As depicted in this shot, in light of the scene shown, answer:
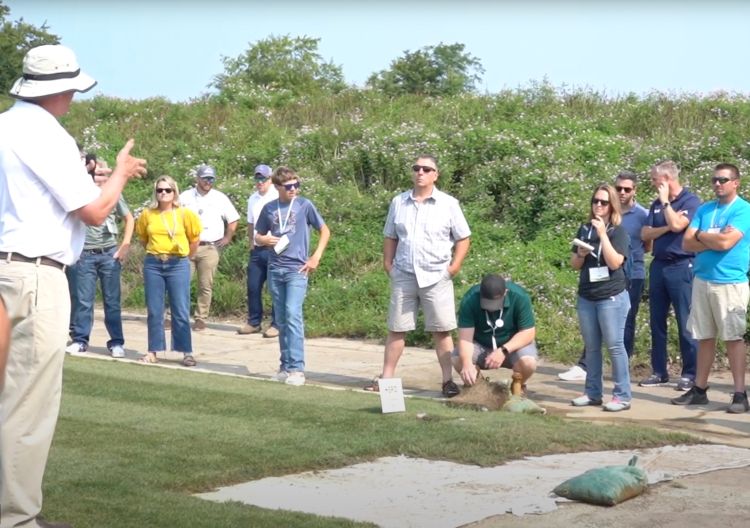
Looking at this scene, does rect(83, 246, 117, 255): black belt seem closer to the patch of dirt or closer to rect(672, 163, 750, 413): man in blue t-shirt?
the patch of dirt

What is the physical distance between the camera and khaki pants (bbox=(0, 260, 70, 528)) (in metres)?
5.83

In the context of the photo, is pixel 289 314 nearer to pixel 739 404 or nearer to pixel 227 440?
pixel 227 440

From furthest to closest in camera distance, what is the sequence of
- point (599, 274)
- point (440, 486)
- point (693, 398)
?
point (693, 398) → point (599, 274) → point (440, 486)

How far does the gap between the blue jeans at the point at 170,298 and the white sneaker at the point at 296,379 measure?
1843mm

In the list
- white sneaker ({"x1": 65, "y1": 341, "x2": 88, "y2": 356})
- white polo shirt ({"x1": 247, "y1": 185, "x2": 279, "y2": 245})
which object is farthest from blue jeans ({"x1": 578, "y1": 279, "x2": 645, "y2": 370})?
white polo shirt ({"x1": 247, "y1": 185, "x2": 279, "y2": 245})

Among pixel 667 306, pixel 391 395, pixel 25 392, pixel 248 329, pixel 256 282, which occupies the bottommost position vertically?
pixel 248 329

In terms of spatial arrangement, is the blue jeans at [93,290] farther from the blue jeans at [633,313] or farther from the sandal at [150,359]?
the blue jeans at [633,313]

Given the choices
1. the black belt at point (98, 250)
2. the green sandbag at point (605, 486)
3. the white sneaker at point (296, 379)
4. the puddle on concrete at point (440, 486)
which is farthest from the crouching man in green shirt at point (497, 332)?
the black belt at point (98, 250)

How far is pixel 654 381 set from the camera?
38.8 ft

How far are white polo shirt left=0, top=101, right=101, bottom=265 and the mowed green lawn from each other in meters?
1.48

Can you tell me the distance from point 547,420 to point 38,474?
455 centimetres

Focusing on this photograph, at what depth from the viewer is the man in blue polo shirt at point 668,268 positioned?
11.5 meters

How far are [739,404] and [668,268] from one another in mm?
1897

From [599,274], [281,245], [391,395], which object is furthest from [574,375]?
[391,395]
